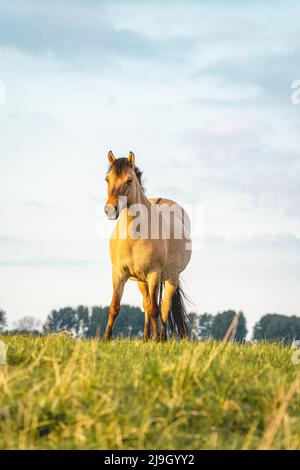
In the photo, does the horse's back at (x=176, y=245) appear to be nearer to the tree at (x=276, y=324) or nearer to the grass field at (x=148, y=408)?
the grass field at (x=148, y=408)

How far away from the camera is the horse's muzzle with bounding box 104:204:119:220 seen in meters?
14.3

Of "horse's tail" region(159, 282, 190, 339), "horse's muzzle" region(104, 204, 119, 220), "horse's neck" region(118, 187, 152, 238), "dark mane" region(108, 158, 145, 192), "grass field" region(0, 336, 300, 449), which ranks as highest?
"dark mane" region(108, 158, 145, 192)

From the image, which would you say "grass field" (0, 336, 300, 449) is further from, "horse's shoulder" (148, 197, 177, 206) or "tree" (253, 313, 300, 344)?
"tree" (253, 313, 300, 344)

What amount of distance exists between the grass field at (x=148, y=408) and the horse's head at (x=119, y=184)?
17.0ft

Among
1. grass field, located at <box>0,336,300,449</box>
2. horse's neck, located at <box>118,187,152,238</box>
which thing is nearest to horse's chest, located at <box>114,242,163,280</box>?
horse's neck, located at <box>118,187,152,238</box>

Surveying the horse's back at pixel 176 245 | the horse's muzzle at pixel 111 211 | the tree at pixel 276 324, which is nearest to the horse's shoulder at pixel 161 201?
the horse's back at pixel 176 245

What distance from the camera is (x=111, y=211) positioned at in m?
14.3

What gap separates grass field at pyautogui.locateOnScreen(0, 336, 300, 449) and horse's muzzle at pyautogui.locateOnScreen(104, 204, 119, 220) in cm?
495

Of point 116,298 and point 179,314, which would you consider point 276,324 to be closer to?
point 179,314

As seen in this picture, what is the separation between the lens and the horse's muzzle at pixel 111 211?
1427 centimetres

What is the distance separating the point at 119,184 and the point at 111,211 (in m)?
0.72

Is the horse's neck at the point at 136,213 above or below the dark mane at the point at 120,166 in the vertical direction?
below

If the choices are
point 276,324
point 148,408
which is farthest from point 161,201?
point 276,324
